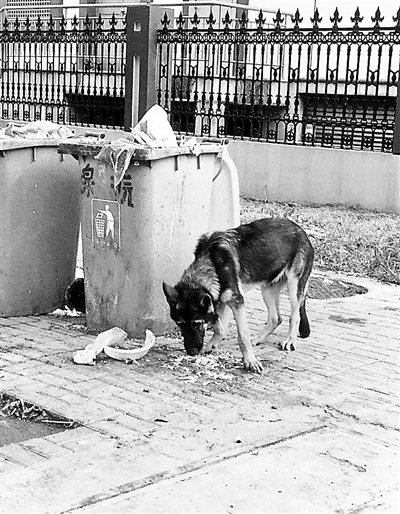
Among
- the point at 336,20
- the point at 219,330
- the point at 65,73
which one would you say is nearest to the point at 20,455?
the point at 219,330

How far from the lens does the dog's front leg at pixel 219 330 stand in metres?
6.02

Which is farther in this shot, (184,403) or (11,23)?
(11,23)

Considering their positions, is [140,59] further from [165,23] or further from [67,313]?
[67,313]

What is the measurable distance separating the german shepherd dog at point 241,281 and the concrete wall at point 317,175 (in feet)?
20.1

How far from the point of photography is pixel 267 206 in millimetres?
12828

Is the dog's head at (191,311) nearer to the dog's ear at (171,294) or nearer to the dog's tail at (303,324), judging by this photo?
the dog's ear at (171,294)

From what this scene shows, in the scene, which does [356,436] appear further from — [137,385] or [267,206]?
[267,206]

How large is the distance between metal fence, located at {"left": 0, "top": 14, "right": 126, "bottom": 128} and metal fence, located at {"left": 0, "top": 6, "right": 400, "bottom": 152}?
3 centimetres

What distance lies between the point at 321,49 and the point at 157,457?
10145 mm

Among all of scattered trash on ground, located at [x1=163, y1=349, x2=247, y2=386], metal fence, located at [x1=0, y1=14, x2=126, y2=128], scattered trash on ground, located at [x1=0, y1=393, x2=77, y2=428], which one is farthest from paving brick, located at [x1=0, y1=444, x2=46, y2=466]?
metal fence, located at [x1=0, y1=14, x2=126, y2=128]

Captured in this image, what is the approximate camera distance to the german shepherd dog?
580 cm

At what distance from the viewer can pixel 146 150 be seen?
20.4 ft

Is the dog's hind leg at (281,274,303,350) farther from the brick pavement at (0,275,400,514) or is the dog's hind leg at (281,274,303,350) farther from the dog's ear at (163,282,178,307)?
the dog's ear at (163,282,178,307)

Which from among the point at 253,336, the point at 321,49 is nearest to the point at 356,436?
Answer: the point at 253,336
